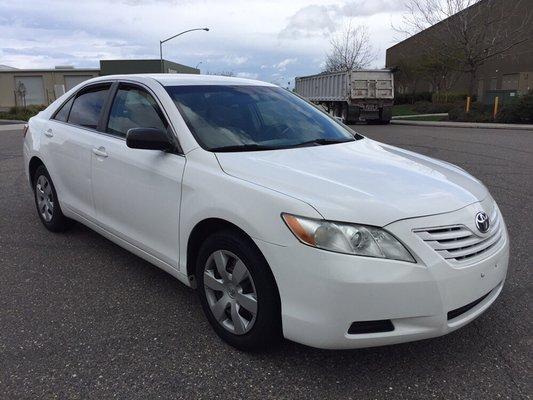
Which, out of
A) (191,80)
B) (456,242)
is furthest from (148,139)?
(456,242)

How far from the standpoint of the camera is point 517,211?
6.15 m

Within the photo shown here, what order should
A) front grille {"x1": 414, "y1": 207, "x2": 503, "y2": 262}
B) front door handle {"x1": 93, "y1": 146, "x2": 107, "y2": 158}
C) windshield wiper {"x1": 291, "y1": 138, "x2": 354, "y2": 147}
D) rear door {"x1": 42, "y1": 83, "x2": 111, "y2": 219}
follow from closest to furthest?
1. front grille {"x1": 414, "y1": 207, "x2": 503, "y2": 262}
2. windshield wiper {"x1": 291, "y1": 138, "x2": 354, "y2": 147}
3. front door handle {"x1": 93, "y1": 146, "x2": 107, "y2": 158}
4. rear door {"x1": 42, "y1": 83, "x2": 111, "y2": 219}

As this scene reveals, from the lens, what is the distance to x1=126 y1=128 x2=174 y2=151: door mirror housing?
321 centimetres

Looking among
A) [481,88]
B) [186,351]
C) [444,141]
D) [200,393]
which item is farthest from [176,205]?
[481,88]

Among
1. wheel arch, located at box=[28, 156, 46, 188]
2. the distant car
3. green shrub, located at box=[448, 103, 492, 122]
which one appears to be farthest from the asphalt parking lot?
green shrub, located at box=[448, 103, 492, 122]

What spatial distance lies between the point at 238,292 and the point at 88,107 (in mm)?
2633

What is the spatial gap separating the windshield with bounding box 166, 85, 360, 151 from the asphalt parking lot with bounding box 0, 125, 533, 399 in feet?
4.04

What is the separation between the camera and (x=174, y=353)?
9.71 ft

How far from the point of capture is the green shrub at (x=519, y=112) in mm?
23922

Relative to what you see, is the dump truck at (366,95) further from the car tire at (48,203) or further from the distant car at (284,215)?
the distant car at (284,215)

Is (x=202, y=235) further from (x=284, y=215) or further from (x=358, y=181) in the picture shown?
(x=358, y=181)

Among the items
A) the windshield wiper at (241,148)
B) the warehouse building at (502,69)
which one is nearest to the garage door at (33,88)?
the warehouse building at (502,69)

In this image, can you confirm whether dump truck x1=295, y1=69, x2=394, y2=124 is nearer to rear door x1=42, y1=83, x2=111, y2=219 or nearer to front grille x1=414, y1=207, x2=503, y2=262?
rear door x1=42, y1=83, x2=111, y2=219

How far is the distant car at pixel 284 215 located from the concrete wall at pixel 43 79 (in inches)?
2237
